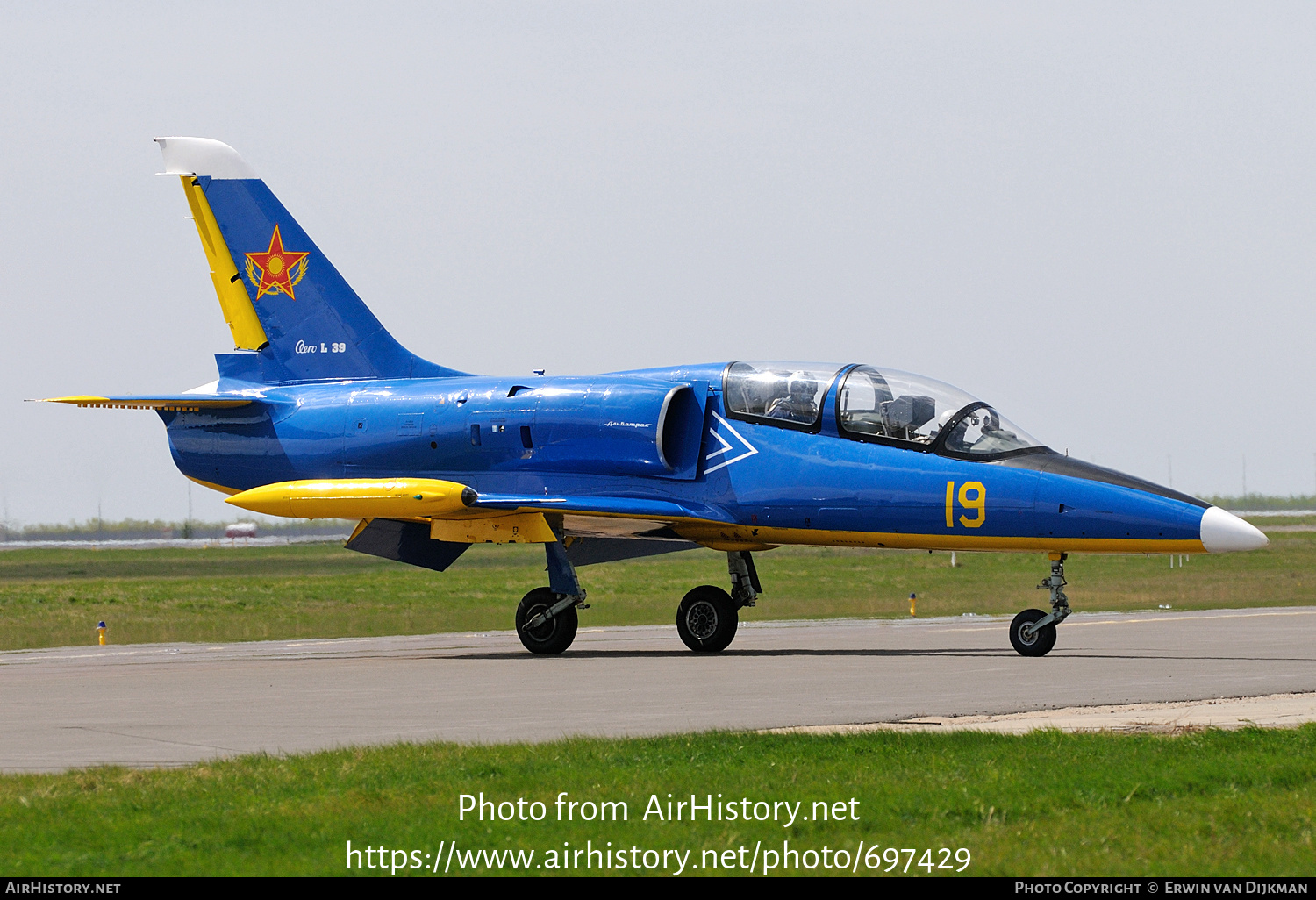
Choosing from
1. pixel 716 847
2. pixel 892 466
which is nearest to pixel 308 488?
pixel 892 466

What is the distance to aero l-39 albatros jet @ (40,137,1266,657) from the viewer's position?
63.3 ft

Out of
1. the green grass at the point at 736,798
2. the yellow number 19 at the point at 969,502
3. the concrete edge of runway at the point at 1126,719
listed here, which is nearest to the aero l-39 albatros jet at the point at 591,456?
the yellow number 19 at the point at 969,502

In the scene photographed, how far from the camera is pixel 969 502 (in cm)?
1923

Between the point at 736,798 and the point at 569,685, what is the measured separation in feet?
26.7

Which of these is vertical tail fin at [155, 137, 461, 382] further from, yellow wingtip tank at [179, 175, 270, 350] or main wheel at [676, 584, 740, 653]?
main wheel at [676, 584, 740, 653]

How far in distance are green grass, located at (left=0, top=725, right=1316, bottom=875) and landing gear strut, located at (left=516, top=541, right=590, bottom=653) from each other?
34.2 feet

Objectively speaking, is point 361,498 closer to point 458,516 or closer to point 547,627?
point 458,516

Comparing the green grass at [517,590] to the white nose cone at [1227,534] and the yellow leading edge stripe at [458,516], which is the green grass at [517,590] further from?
the white nose cone at [1227,534]

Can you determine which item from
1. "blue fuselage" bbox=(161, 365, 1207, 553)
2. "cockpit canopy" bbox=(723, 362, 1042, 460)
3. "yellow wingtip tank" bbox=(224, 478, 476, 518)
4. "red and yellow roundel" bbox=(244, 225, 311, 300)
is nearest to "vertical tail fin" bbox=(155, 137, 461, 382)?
"red and yellow roundel" bbox=(244, 225, 311, 300)

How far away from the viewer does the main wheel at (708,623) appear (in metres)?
21.4

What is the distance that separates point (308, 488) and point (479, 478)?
7.42 feet

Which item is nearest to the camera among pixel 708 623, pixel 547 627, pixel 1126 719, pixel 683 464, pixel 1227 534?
pixel 1126 719

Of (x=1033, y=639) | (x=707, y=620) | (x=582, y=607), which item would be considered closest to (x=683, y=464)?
(x=707, y=620)

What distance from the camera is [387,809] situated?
860 cm
